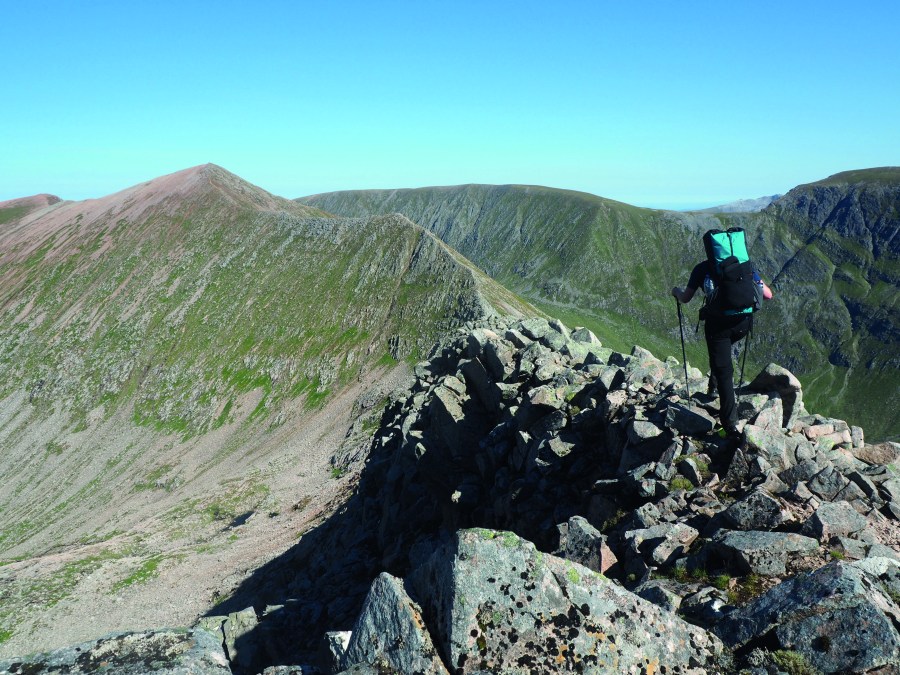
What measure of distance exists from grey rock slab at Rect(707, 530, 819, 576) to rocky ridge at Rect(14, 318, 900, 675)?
0.03 m

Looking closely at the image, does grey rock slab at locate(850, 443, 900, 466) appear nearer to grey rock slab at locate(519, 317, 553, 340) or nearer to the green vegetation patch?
grey rock slab at locate(519, 317, 553, 340)

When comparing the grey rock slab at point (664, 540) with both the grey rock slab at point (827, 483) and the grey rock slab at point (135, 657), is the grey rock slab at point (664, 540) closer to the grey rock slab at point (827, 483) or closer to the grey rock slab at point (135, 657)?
the grey rock slab at point (827, 483)

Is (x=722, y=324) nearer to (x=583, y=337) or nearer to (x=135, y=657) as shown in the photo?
(x=135, y=657)

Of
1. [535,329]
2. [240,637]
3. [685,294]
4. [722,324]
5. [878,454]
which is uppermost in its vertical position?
[685,294]

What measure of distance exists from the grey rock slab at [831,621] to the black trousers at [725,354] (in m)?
5.97

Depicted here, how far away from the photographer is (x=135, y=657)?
27.5 feet

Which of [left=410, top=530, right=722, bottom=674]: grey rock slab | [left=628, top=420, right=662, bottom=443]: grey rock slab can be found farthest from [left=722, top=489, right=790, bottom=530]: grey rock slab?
[left=410, top=530, right=722, bottom=674]: grey rock slab

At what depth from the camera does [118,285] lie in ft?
448

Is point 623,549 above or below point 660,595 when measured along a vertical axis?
below

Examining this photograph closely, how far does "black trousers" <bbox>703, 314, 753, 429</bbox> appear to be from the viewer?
14.3 metres

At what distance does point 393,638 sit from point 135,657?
3719mm

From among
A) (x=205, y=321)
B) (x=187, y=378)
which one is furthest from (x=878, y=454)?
(x=205, y=321)

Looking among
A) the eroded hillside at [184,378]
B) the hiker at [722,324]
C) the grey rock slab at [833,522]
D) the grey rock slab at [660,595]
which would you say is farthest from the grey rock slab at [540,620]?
the eroded hillside at [184,378]

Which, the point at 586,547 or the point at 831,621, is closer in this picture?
the point at 831,621
